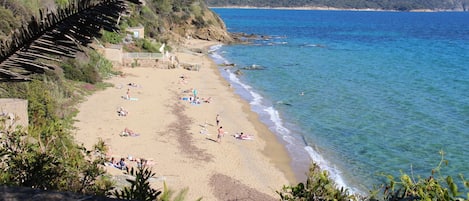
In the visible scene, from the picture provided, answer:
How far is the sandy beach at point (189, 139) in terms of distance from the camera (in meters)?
14.6

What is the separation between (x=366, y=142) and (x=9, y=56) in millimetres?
17930

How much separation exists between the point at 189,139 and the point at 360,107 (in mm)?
12268

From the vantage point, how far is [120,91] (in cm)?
2581

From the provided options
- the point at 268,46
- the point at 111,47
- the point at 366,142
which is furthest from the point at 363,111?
the point at 268,46

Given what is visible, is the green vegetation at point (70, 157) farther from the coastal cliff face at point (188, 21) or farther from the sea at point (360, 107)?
the coastal cliff face at point (188, 21)

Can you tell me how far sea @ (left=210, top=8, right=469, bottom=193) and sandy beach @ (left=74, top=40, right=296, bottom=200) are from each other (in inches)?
42.3

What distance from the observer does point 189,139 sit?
734 inches

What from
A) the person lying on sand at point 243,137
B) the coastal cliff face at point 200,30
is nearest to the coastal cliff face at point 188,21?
the coastal cliff face at point 200,30

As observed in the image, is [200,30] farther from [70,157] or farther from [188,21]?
[70,157]

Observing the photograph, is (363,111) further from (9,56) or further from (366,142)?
(9,56)

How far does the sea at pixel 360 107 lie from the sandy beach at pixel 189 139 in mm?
1074

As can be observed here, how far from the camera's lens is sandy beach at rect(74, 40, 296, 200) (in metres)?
14.6

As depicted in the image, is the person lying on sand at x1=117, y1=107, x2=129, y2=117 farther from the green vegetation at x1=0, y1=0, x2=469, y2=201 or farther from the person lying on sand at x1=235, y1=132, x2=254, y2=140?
the person lying on sand at x1=235, y1=132, x2=254, y2=140

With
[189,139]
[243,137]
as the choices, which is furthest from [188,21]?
[189,139]
